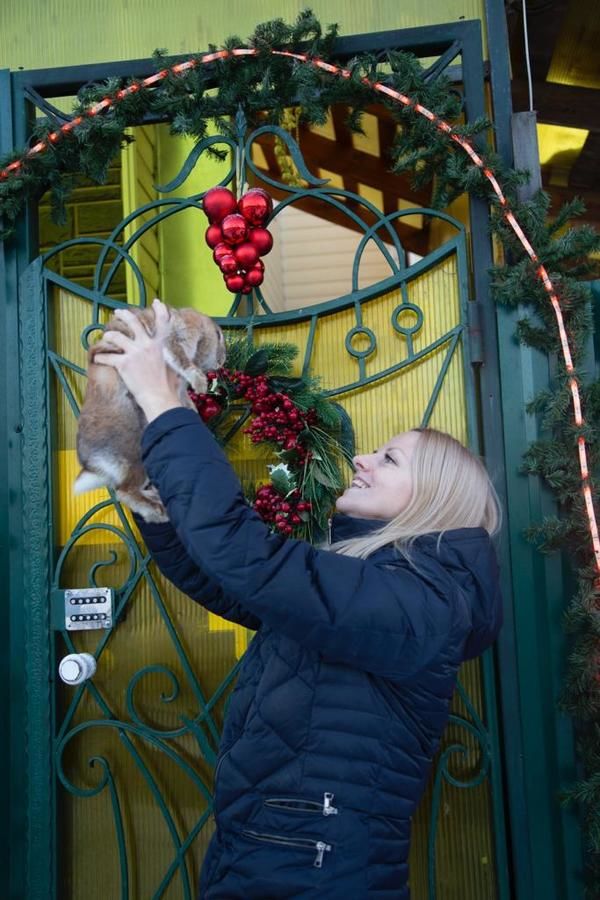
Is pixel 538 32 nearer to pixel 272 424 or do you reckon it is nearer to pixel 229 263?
pixel 229 263

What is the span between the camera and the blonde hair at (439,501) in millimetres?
1624

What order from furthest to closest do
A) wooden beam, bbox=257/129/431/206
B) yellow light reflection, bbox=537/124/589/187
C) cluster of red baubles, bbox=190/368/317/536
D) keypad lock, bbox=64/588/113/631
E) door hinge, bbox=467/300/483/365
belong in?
wooden beam, bbox=257/129/431/206 < yellow light reflection, bbox=537/124/589/187 < keypad lock, bbox=64/588/113/631 < door hinge, bbox=467/300/483/365 < cluster of red baubles, bbox=190/368/317/536

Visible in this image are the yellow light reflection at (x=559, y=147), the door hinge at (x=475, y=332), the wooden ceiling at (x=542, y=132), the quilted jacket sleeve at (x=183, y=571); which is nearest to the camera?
the quilted jacket sleeve at (x=183, y=571)

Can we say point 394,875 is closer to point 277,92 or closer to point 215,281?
point 277,92

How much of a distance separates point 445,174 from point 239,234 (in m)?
0.65

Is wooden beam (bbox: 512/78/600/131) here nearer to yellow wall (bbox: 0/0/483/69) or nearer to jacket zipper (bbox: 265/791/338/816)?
yellow wall (bbox: 0/0/483/69)

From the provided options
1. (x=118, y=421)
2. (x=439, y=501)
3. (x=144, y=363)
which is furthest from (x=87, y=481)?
(x=439, y=501)

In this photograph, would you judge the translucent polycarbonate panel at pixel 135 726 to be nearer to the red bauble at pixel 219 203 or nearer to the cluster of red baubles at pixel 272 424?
the cluster of red baubles at pixel 272 424

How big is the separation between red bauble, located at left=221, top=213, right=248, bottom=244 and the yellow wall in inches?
48.5

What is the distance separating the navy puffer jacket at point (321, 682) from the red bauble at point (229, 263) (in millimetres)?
1285

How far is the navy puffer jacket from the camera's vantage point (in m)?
1.34

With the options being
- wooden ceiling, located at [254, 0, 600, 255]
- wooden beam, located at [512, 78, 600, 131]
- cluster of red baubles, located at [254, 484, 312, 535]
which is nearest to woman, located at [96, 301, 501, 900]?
cluster of red baubles, located at [254, 484, 312, 535]

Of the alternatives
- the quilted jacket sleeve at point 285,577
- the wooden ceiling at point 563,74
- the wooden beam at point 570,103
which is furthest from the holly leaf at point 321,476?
the wooden beam at point 570,103

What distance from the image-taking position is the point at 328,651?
4.63ft
